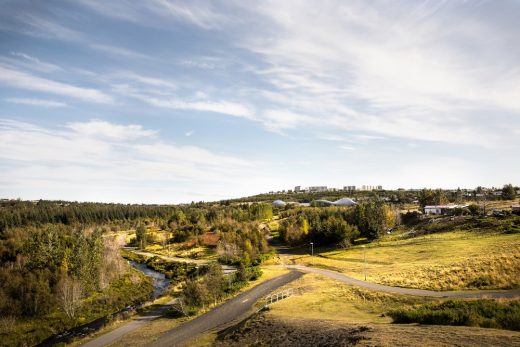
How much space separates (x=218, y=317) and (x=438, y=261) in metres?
48.0

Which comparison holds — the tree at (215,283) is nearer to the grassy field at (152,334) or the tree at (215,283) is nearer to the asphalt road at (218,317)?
the asphalt road at (218,317)

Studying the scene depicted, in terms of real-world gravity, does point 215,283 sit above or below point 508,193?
below

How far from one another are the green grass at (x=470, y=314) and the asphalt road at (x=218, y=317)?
22007mm

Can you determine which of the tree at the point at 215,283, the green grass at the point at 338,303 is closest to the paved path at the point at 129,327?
the tree at the point at 215,283

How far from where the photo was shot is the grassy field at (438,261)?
54.8 m

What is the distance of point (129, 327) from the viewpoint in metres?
47.2

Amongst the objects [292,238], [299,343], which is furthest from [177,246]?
[299,343]

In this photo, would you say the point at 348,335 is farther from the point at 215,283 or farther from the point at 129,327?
the point at 129,327

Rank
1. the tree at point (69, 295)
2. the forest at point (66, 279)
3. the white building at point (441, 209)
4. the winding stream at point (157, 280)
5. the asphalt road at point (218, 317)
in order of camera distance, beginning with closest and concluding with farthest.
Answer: the asphalt road at point (218, 317)
the forest at point (66, 279)
the tree at point (69, 295)
the winding stream at point (157, 280)
the white building at point (441, 209)

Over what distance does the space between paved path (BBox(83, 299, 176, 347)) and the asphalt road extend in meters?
6.67

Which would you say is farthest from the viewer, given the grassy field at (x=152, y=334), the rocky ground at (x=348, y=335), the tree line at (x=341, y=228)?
the tree line at (x=341, y=228)

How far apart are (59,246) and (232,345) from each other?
5948cm

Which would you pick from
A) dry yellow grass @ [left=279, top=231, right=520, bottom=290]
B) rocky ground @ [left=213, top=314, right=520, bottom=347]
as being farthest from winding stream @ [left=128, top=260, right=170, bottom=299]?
rocky ground @ [left=213, top=314, right=520, bottom=347]

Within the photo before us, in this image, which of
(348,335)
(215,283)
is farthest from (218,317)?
(348,335)
